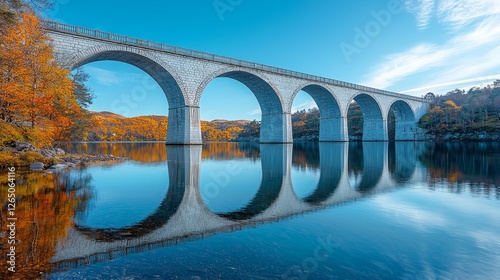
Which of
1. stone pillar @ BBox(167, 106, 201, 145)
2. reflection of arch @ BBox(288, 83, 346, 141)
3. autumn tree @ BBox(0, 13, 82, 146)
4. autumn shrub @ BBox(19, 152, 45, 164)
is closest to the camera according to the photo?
autumn shrub @ BBox(19, 152, 45, 164)

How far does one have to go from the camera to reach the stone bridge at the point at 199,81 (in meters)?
23.9

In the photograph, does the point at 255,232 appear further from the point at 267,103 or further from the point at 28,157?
the point at 267,103

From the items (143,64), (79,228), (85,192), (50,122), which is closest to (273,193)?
(79,228)

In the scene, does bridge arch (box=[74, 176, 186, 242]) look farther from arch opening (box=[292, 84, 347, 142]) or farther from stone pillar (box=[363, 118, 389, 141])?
stone pillar (box=[363, 118, 389, 141])

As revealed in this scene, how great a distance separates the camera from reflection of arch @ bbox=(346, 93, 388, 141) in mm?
56406

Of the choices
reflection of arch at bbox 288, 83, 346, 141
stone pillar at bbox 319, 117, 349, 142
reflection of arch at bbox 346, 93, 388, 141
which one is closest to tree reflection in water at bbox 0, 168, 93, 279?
reflection of arch at bbox 288, 83, 346, 141

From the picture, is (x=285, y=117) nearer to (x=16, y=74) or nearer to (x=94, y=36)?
(x=94, y=36)

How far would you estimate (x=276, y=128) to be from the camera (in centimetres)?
4241

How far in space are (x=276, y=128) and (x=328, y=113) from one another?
14.3 meters

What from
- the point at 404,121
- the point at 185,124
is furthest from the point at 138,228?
the point at 404,121

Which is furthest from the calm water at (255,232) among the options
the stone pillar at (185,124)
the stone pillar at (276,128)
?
the stone pillar at (276,128)

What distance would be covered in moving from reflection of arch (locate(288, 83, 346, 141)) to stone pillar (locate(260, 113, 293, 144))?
8.91 m

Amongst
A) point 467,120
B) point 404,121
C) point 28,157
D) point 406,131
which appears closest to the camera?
point 28,157

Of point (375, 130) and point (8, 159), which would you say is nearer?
point (8, 159)
